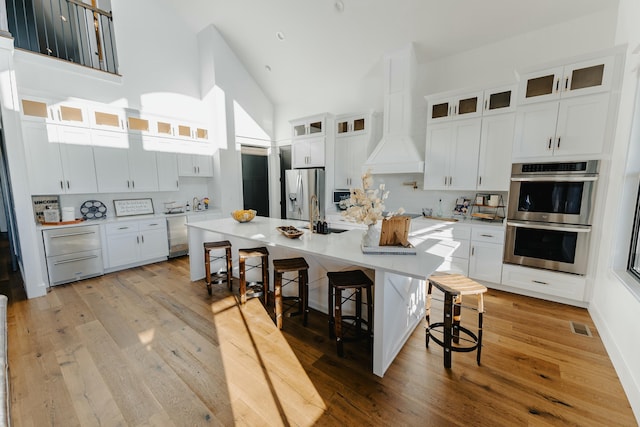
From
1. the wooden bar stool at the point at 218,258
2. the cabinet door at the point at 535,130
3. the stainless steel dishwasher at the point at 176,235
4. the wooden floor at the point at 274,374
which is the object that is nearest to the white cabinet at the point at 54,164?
the stainless steel dishwasher at the point at 176,235

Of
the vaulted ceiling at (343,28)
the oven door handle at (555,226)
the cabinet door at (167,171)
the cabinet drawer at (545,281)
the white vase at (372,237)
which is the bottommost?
the cabinet drawer at (545,281)

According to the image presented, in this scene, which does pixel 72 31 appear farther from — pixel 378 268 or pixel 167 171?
pixel 378 268

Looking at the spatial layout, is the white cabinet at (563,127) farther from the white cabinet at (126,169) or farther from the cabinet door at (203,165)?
the white cabinet at (126,169)

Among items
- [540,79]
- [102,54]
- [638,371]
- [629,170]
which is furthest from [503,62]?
[102,54]

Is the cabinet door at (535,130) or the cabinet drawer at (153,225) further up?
the cabinet door at (535,130)

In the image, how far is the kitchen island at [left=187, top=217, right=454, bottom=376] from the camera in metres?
1.82

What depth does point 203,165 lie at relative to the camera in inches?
209

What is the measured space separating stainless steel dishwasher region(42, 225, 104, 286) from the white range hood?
169 inches

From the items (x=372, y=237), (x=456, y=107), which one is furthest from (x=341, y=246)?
(x=456, y=107)

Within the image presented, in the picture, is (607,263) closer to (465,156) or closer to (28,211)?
(465,156)

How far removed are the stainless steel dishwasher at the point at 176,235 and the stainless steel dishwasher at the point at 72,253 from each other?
979 mm

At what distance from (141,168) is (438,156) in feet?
15.9

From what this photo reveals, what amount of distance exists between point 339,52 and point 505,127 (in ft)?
9.44

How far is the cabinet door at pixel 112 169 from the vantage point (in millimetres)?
4066
